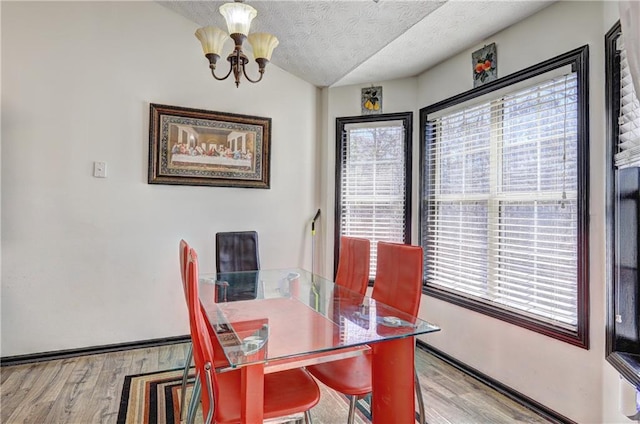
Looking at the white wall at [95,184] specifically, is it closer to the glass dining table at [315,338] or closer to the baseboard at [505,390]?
the glass dining table at [315,338]

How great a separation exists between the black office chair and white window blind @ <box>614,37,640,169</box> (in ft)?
7.12

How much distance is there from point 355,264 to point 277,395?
1114 millimetres

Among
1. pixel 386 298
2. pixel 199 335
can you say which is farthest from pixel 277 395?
pixel 386 298

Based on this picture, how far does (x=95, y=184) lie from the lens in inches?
112

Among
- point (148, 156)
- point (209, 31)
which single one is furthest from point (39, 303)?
point (209, 31)

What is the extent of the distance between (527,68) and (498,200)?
0.87 meters

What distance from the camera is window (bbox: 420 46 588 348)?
1.98 m

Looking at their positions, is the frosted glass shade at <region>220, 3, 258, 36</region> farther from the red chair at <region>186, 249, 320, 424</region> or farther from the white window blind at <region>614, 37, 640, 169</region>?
the white window blind at <region>614, 37, 640, 169</region>

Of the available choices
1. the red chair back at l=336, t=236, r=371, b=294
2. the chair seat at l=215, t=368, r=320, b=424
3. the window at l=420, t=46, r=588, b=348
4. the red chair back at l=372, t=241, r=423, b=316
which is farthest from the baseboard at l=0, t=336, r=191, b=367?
the window at l=420, t=46, r=588, b=348

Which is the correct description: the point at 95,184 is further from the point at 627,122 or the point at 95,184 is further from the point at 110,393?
the point at 627,122

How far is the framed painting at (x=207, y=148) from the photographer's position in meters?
3.02

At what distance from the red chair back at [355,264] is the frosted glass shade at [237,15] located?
1453 millimetres

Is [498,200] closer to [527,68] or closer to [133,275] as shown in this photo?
[527,68]

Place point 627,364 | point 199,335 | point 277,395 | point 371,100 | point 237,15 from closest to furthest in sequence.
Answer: point 199,335
point 277,395
point 627,364
point 237,15
point 371,100
